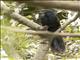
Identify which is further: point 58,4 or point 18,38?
point 18,38

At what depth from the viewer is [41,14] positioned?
60.6 inches

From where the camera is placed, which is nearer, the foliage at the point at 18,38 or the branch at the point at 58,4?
the branch at the point at 58,4

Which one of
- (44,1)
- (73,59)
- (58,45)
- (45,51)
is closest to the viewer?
(44,1)

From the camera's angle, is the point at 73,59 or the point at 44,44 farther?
the point at 73,59

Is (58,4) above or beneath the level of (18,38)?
above

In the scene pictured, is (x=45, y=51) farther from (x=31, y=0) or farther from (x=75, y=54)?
(x=75, y=54)

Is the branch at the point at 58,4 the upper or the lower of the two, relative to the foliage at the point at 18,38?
upper

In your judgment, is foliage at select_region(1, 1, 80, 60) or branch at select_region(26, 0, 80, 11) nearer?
branch at select_region(26, 0, 80, 11)

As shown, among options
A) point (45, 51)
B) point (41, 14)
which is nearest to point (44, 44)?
point (45, 51)

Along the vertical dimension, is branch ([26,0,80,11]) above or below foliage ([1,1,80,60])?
above

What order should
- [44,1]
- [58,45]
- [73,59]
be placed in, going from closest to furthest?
[44,1]
[58,45]
[73,59]

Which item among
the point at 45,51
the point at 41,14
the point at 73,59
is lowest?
the point at 73,59

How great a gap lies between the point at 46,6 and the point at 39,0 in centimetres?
1

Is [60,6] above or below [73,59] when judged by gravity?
above
